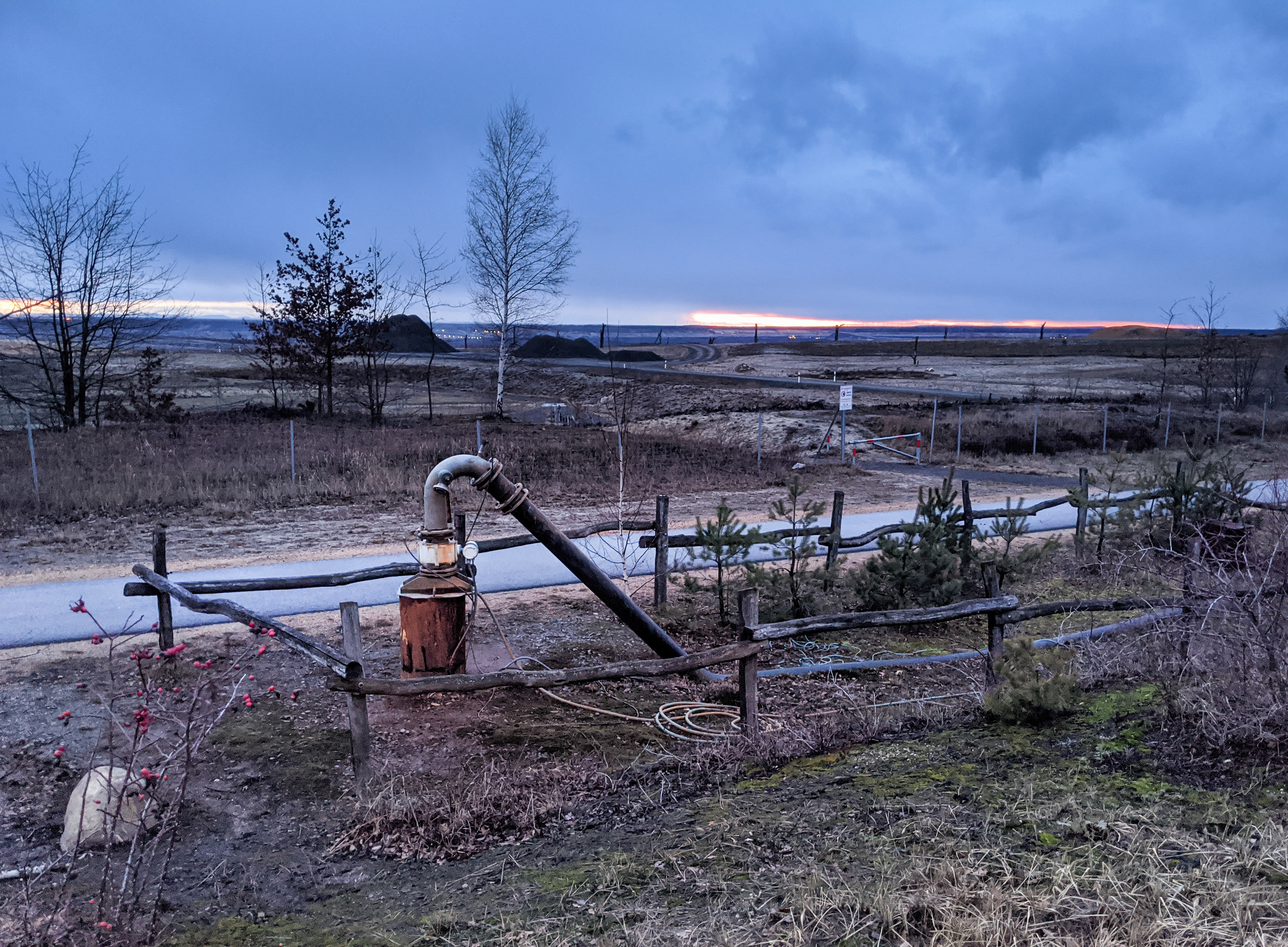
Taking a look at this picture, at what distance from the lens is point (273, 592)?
9.18 meters

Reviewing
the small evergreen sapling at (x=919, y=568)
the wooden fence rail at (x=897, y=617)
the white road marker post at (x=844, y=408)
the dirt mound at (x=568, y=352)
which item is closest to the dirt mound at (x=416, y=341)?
the dirt mound at (x=568, y=352)

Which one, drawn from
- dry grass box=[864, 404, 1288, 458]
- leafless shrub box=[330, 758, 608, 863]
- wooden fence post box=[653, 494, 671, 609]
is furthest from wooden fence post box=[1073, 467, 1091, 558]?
dry grass box=[864, 404, 1288, 458]

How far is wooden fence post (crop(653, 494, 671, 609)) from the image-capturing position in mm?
8914

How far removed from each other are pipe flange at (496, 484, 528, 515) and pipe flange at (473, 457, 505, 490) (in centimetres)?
Answer: 17

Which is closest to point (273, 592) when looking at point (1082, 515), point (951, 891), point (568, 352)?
point (951, 891)

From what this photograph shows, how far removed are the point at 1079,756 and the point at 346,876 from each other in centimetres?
372

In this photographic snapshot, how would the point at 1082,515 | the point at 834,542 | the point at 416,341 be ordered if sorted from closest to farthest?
the point at 834,542, the point at 1082,515, the point at 416,341

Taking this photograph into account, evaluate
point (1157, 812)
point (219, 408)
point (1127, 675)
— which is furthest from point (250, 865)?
point (219, 408)

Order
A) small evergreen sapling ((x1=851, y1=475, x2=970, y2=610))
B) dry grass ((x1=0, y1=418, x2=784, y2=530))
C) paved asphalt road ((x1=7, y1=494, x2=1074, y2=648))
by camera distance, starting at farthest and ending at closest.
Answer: dry grass ((x1=0, y1=418, x2=784, y2=530)), small evergreen sapling ((x1=851, y1=475, x2=970, y2=610)), paved asphalt road ((x1=7, y1=494, x2=1074, y2=648))

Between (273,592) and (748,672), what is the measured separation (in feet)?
18.8

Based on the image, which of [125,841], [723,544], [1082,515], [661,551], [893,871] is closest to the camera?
[893,871]

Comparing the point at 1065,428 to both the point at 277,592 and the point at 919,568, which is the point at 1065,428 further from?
the point at 277,592

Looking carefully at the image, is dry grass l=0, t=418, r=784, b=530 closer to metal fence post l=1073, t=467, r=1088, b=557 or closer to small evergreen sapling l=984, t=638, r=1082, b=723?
metal fence post l=1073, t=467, r=1088, b=557

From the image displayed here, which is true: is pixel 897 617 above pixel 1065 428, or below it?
below
